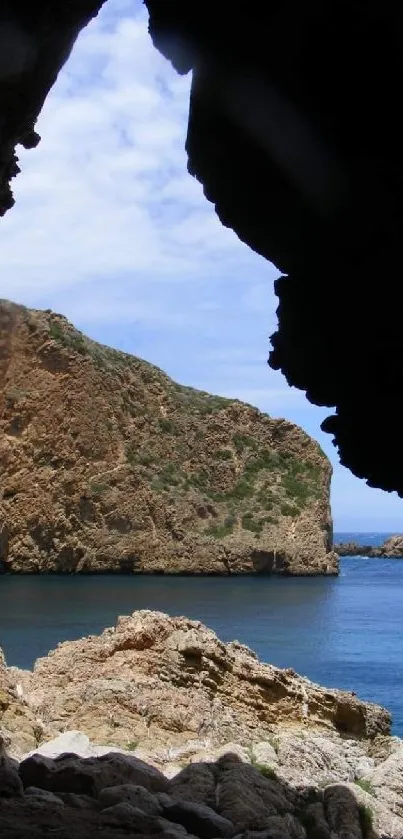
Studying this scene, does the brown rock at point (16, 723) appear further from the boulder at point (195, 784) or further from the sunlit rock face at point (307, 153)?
the sunlit rock face at point (307, 153)

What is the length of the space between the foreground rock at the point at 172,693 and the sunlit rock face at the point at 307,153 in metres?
6.48

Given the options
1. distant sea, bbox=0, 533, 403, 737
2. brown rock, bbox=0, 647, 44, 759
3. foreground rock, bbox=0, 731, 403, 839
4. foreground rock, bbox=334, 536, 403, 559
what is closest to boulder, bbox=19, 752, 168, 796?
foreground rock, bbox=0, 731, 403, 839

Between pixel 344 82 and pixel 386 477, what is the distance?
3289mm

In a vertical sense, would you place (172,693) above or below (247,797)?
above

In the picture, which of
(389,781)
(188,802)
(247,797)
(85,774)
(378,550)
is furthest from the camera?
(378,550)

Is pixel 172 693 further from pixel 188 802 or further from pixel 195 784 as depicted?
pixel 188 802

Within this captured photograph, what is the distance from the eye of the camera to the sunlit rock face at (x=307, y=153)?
7312 millimetres

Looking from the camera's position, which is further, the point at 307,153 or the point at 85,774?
the point at 85,774

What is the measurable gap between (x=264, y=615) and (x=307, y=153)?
51.1 metres

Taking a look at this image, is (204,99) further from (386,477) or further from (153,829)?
(153,829)

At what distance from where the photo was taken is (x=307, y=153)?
7871 mm

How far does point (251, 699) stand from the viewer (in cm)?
1603

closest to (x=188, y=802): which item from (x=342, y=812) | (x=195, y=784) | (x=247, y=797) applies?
(x=247, y=797)

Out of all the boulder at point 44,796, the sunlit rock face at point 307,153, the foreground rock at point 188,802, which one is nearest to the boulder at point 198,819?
the foreground rock at point 188,802
